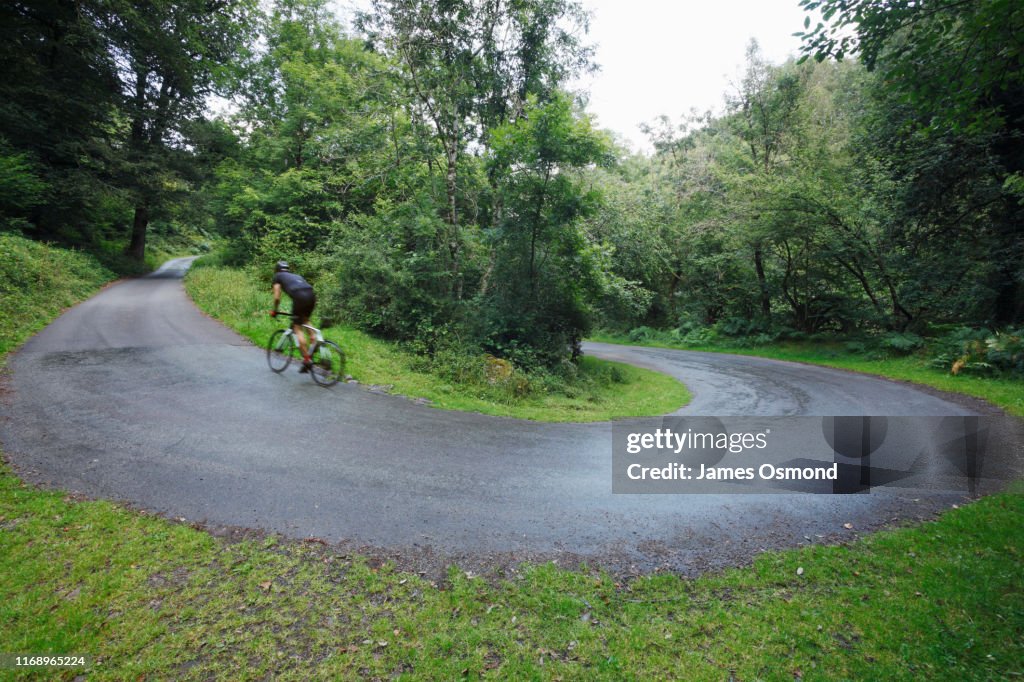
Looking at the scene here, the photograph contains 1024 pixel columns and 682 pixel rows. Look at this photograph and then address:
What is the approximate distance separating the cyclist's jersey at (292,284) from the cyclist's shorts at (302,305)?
0.02 metres

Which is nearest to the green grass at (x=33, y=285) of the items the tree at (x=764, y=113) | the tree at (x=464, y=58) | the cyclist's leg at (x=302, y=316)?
the cyclist's leg at (x=302, y=316)

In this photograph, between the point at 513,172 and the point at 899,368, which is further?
the point at 899,368

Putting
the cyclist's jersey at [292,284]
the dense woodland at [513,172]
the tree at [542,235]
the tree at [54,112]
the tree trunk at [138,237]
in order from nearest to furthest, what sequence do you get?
1. the cyclist's jersey at [292,284]
2. the tree at [542,235]
3. the dense woodland at [513,172]
4. the tree at [54,112]
5. the tree trunk at [138,237]

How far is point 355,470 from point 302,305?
12.4 feet

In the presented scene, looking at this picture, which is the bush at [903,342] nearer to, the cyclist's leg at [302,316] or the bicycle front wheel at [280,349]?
the cyclist's leg at [302,316]

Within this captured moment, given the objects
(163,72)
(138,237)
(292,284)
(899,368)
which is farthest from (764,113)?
(138,237)

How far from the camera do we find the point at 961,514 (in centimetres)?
438

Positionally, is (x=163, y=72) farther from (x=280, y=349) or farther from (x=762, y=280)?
(x=762, y=280)

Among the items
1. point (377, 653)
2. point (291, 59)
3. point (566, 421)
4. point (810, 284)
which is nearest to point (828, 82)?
point (810, 284)

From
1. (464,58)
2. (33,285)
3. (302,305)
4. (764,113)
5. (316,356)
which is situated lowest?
(316,356)

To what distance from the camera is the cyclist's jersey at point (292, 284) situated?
7172 millimetres

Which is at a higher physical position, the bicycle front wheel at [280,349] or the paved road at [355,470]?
the bicycle front wheel at [280,349]

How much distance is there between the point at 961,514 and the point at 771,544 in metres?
2.41

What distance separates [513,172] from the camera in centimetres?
1095
